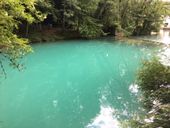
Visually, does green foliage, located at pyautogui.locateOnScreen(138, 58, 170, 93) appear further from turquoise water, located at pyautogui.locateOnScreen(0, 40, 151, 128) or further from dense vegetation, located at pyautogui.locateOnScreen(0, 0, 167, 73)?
dense vegetation, located at pyautogui.locateOnScreen(0, 0, 167, 73)

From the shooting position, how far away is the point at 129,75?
14.4m

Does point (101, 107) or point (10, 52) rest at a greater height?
point (10, 52)

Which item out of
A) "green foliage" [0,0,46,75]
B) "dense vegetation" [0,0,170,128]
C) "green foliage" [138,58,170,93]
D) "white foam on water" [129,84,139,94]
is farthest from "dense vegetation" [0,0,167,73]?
"green foliage" [138,58,170,93]

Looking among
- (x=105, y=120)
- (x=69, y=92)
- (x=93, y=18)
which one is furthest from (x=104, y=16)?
(x=105, y=120)

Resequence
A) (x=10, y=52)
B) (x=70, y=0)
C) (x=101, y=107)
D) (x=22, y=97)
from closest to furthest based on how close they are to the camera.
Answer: (x=10, y=52)
(x=101, y=107)
(x=22, y=97)
(x=70, y=0)

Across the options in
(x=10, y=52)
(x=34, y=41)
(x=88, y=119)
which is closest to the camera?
(x=10, y=52)

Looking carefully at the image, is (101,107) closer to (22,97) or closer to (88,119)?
(88,119)

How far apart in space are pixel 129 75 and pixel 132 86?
2.26m

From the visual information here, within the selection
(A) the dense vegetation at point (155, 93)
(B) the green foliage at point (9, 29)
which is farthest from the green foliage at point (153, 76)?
(B) the green foliage at point (9, 29)

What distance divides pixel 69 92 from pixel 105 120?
3.07 meters

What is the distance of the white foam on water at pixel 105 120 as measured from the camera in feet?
27.1

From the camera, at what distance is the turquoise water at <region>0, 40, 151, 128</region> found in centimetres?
864

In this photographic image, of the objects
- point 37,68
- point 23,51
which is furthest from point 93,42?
point 23,51

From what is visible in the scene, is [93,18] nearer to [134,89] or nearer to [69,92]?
[134,89]
